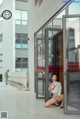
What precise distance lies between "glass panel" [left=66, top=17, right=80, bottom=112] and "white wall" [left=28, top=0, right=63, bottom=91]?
1634 millimetres

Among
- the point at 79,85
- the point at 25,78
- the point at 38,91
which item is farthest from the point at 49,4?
the point at 25,78

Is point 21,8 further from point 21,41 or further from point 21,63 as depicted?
point 21,63

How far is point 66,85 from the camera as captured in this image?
7.08 metres

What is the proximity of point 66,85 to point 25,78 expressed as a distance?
983 cm

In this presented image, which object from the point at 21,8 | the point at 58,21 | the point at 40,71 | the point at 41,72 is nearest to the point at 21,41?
the point at 21,8

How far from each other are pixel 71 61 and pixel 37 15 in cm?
625

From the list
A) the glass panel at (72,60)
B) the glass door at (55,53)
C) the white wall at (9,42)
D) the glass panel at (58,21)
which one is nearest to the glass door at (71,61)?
the glass panel at (72,60)

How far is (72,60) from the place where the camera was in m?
7.32

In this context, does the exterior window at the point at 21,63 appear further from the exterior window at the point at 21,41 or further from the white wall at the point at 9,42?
the white wall at the point at 9,42

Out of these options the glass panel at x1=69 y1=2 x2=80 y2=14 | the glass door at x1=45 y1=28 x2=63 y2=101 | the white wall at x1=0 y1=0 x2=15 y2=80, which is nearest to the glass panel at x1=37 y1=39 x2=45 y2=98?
the glass door at x1=45 y1=28 x2=63 y2=101

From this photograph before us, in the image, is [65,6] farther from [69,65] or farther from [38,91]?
[38,91]

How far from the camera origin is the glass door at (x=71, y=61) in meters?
7.10

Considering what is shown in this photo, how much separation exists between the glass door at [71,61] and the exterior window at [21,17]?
2115 centimetres

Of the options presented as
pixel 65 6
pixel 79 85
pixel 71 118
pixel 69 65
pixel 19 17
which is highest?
pixel 19 17
